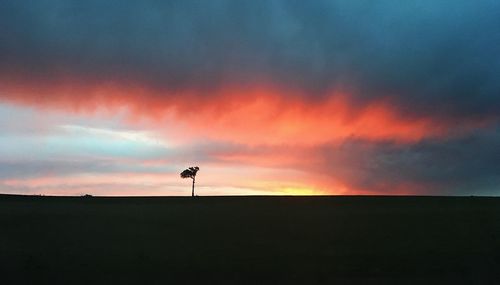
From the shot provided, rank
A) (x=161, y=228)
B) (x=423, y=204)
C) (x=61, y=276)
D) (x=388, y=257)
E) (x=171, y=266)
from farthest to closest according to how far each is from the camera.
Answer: (x=423, y=204) → (x=161, y=228) → (x=388, y=257) → (x=171, y=266) → (x=61, y=276)

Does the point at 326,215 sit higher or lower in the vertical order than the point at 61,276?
higher

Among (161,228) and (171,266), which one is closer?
(171,266)

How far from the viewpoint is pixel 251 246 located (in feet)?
108

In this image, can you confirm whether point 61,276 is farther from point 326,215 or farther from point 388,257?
point 326,215

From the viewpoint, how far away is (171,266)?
2741cm

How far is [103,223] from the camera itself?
41938 millimetres

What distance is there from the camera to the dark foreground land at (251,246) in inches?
1003

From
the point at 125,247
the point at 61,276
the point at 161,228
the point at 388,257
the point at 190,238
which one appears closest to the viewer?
the point at 61,276

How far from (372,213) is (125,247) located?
950 inches

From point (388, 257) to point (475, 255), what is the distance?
15.8ft

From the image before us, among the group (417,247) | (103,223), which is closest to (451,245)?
(417,247)

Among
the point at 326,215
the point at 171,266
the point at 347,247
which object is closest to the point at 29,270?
the point at 171,266

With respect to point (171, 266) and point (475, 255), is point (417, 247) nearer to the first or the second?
point (475, 255)

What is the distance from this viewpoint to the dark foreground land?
2547 cm
